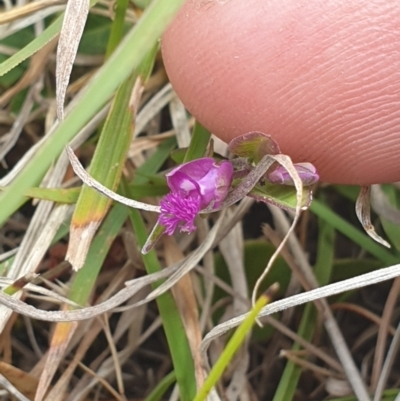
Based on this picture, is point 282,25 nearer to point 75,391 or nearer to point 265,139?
point 265,139

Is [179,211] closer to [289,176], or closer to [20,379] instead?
[289,176]

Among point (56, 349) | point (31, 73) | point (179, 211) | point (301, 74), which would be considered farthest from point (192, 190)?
point (31, 73)

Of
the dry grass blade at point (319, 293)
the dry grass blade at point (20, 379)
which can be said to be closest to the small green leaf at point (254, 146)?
the dry grass blade at point (319, 293)

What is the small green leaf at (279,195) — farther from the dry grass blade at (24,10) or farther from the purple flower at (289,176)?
the dry grass blade at (24,10)

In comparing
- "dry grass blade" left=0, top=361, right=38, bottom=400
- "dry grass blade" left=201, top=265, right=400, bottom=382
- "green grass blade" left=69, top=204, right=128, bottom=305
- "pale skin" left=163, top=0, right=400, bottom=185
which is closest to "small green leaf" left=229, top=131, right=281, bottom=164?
"pale skin" left=163, top=0, right=400, bottom=185

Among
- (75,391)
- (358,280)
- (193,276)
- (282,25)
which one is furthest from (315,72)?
(75,391)
